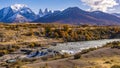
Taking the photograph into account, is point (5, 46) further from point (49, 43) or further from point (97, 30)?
point (97, 30)

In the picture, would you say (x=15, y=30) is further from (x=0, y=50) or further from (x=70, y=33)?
(x=0, y=50)

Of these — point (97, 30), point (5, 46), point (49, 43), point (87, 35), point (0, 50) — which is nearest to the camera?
point (0, 50)

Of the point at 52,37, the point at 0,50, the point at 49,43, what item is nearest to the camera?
the point at 0,50

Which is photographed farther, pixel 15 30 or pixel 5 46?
pixel 15 30

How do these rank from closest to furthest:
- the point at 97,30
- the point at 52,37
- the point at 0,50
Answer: the point at 0,50, the point at 52,37, the point at 97,30

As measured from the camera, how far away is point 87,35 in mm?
102438

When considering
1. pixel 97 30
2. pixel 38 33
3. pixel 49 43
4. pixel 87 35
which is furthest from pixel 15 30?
pixel 97 30

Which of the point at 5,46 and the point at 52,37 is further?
the point at 52,37

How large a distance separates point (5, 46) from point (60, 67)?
1736 inches

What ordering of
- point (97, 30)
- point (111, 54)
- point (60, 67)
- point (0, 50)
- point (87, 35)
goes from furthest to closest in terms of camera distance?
point (97, 30), point (87, 35), point (0, 50), point (111, 54), point (60, 67)

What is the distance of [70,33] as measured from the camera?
101 m

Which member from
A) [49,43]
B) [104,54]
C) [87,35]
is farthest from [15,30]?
[104,54]

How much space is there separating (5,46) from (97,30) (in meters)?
42.9

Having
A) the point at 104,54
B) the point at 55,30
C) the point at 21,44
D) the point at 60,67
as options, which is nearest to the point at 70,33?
the point at 55,30
